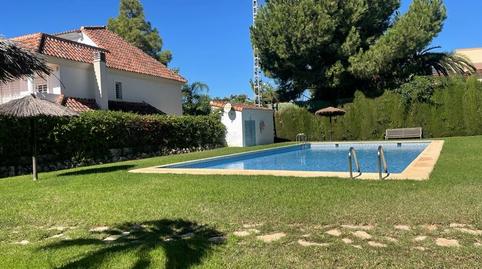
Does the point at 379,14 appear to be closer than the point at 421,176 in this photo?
No

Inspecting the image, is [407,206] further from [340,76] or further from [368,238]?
[340,76]

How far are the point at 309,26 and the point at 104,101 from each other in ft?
45.6

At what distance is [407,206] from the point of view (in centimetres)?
716

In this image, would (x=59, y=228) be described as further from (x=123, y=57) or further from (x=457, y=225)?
(x=123, y=57)

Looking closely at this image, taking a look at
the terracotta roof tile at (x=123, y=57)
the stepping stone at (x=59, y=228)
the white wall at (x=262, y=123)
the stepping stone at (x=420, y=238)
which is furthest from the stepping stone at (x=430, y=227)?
the terracotta roof tile at (x=123, y=57)

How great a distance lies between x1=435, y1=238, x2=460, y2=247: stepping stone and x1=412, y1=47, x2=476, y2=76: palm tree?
28511mm

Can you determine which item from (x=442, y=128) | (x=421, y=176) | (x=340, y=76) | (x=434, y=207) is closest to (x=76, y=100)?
(x=340, y=76)

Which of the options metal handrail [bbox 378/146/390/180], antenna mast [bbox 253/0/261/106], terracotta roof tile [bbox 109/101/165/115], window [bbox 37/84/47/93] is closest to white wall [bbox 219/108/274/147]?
antenna mast [bbox 253/0/261/106]

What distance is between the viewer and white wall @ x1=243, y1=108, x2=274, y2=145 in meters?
30.2

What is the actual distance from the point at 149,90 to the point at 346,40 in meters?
14.2

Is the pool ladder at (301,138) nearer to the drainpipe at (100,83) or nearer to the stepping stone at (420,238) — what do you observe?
the drainpipe at (100,83)

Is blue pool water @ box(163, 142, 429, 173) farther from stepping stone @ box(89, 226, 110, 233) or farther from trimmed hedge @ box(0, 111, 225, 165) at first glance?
stepping stone @ box(89, 226, 110, 233)

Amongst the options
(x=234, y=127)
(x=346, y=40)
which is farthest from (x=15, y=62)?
(x=346, y=40)

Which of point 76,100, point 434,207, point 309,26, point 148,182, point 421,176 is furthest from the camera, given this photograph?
point 309,26
